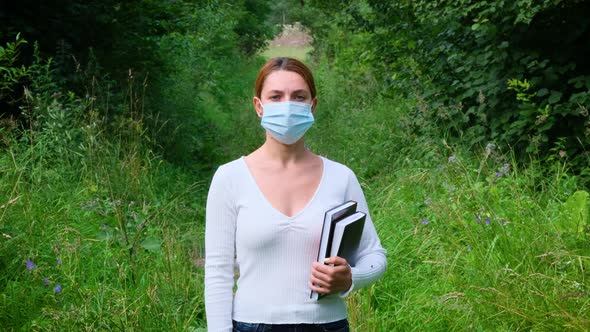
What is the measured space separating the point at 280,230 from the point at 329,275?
201 millimetres

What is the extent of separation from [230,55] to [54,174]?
62.2 ft

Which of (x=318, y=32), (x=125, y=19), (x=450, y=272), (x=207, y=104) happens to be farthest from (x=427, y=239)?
(x=318, y=32)

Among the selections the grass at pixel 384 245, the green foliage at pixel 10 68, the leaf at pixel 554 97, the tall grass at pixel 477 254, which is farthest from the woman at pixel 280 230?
the leaf at pixel 554 97

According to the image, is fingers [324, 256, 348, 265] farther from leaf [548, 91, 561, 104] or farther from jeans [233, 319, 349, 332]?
leaf [548, 91, 561, 104]

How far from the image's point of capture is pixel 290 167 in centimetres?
241

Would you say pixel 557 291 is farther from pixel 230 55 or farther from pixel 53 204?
pixel 230 55

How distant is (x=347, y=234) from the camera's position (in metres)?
2.22

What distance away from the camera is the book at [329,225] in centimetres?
221

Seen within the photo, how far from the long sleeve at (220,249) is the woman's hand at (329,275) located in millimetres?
277

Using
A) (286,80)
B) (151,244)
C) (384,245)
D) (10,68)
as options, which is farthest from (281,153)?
(10,68)

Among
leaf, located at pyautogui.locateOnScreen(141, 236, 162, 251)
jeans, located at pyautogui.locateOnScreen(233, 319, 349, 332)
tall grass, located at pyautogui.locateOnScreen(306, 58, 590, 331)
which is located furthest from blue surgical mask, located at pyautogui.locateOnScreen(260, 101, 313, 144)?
leaf, located at pyautogui.locateOnScreen(141, 236, 162, 251)

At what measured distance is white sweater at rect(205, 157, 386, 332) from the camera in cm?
231

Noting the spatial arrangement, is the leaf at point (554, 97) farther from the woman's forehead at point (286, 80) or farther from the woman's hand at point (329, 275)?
the woman's hand at point (329, 275)

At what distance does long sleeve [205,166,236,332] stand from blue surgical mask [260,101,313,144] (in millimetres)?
209
